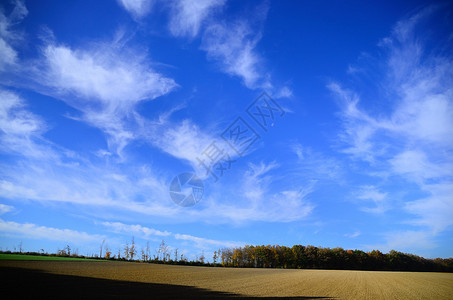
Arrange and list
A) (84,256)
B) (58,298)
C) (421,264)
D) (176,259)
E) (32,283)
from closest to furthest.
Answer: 1. (58,298)
2. (32,283)
3. (84,256)
4. (176,259)
5. (421,264)

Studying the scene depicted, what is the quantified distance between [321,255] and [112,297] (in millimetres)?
102785

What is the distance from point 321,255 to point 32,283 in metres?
104

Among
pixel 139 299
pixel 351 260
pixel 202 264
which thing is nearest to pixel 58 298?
pixel 139 299

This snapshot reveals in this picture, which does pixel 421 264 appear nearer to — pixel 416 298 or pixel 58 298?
pixel 416 298

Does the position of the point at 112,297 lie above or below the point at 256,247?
above

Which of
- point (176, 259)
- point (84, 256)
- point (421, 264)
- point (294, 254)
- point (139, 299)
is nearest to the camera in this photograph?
point (139, 299)

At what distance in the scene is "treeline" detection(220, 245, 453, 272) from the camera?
9825 centimetres

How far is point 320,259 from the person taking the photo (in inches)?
3915

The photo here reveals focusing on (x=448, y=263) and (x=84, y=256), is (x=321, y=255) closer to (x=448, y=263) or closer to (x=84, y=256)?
(x=448, y=263)

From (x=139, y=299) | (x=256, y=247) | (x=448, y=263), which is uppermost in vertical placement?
(x=139, y=299)

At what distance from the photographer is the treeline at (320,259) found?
98.2 metres

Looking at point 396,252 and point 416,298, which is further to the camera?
point 396,252

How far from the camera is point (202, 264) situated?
72.2m

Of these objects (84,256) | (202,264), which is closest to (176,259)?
(202,264)
